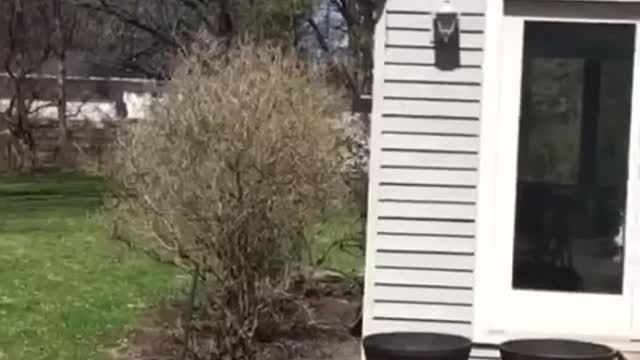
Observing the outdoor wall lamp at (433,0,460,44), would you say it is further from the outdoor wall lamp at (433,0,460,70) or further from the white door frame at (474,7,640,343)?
the white door frame at (474,7,640,343)

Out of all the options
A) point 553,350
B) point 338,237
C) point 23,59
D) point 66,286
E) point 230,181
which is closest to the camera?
point 553,350

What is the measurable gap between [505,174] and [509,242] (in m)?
0.33

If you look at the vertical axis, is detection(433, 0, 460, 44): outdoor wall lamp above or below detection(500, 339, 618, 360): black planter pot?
above

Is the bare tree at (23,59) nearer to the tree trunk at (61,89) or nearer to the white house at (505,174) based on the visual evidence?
the tree trunk at (61,89)

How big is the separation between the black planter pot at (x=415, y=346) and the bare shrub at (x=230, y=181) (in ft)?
6.06

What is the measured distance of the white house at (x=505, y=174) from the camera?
604 cm

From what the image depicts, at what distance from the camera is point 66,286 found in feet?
35.6

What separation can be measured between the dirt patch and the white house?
6.26 feet

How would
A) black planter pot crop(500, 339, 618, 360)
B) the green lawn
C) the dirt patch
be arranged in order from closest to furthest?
black planter pot crop(500, 339, 618, 360), the dirt patch, the green lawn

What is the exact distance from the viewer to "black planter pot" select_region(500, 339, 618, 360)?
17.7ft

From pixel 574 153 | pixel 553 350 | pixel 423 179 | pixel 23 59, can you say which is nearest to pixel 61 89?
pixel 23 59

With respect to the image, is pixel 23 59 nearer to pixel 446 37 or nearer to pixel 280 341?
pixel 280 341

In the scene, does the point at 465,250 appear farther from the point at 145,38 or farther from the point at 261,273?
the point at 145,38

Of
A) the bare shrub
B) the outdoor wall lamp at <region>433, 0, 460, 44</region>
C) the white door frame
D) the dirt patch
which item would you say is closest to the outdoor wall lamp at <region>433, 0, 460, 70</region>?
the outdoor wall lamp at <region>433, 0, 460, 44</region>
